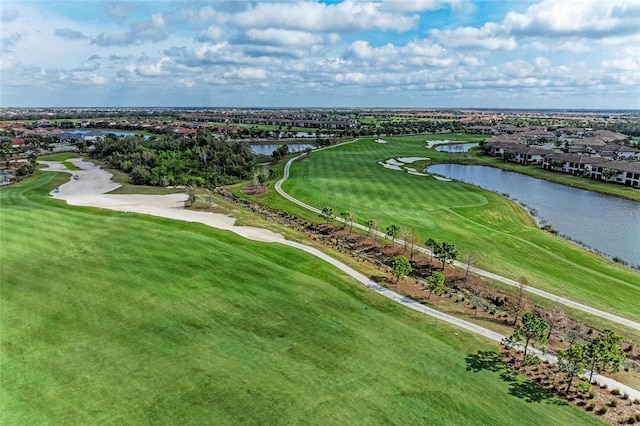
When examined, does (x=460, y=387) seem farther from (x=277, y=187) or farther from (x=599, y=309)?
(x=277, y=187)

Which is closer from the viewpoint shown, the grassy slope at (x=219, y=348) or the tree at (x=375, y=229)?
the grassy slope at (x=219, y=348)

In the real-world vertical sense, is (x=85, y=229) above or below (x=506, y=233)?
above

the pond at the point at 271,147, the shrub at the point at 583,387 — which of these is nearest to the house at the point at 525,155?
the pond at the point at 271,147

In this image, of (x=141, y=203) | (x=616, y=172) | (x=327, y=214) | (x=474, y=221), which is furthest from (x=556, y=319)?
(x=616, y=172)

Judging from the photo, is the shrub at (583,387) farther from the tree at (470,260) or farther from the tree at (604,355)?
the tree at (470,260)

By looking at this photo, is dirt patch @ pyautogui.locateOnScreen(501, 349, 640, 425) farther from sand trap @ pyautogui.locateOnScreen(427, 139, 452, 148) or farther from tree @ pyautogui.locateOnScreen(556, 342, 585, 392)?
sand trap @ pyautogui.locateOnScreen(427, 139, 452, 148)

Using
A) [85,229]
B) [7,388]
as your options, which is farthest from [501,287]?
[85,229]
